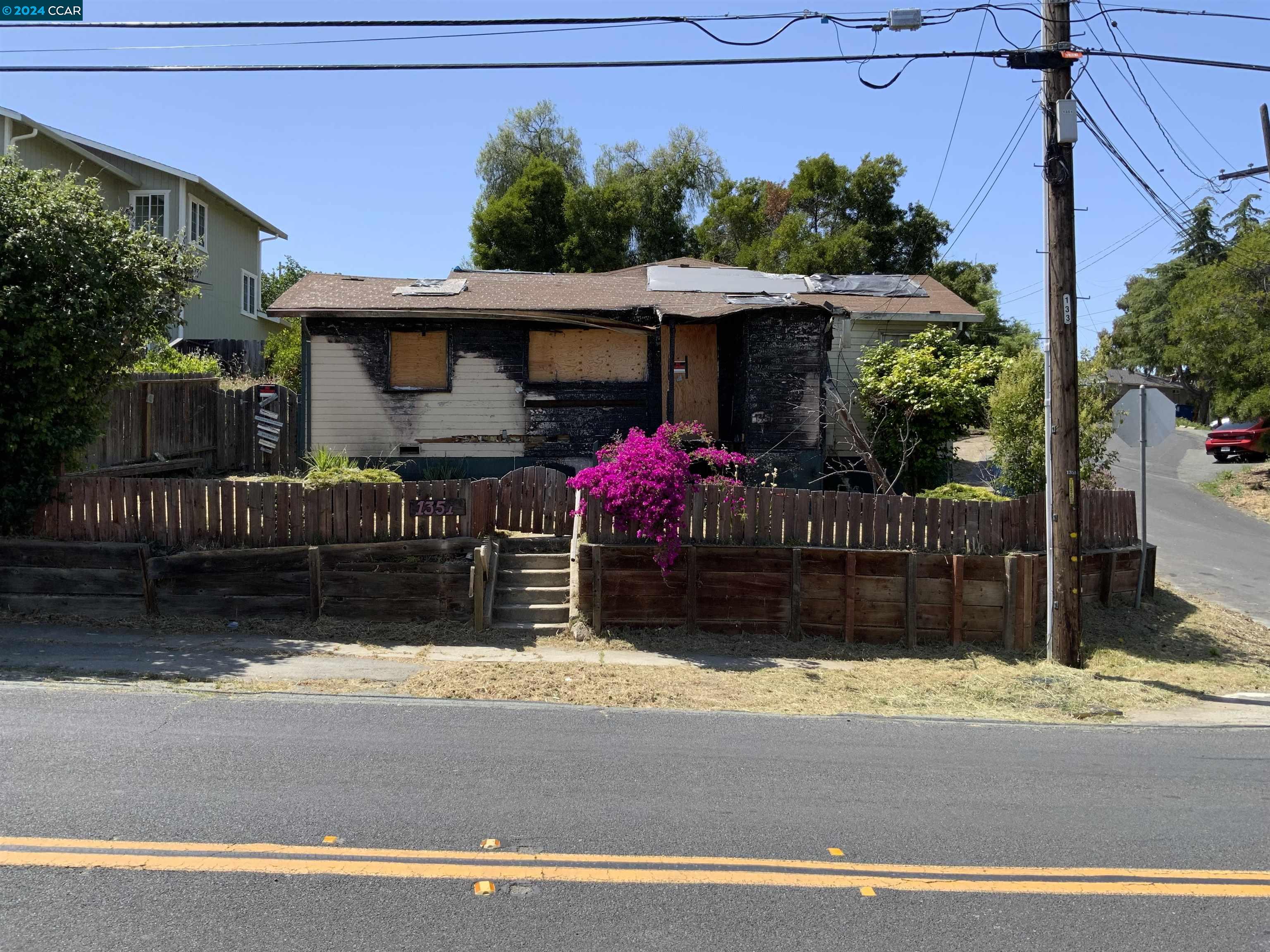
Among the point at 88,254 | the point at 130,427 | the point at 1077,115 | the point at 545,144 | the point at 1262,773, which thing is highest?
the point at 545,144

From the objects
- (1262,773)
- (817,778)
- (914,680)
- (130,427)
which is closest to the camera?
(817,778)

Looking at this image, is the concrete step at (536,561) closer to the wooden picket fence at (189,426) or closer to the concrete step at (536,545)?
the concrete step at (536,545)

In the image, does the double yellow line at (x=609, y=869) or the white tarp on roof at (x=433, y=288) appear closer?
the double yellow line at (x=609, y=869)

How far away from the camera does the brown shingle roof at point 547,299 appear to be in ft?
52.1

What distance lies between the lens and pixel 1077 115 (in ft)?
32.5

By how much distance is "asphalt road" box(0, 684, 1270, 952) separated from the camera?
418 cm

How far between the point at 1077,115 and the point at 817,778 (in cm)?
768

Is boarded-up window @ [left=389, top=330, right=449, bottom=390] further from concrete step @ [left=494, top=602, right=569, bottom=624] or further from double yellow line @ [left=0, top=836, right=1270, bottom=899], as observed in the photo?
double yellow line @ [left=0, top=836, right=1270, bottom=899]

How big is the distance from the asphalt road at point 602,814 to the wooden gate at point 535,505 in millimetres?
4249

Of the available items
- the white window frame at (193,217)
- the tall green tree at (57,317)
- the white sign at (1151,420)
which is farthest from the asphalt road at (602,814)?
the white window frame at (193,217)

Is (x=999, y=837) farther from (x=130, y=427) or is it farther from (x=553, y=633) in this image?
(x=130, y=427)

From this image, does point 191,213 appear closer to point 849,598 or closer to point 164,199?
point 164,199

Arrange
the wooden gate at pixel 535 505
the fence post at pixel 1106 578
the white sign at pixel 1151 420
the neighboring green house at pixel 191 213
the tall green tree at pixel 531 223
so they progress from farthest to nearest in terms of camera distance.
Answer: the tall green tree at pixel 531 223
the neighboring green house at pixel 191 213
the fence post at pixel 1106 578
the white sign at pixel 1151 420
the wooden gate at pixel 535 505

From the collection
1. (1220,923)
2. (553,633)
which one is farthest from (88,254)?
(1220,923)
